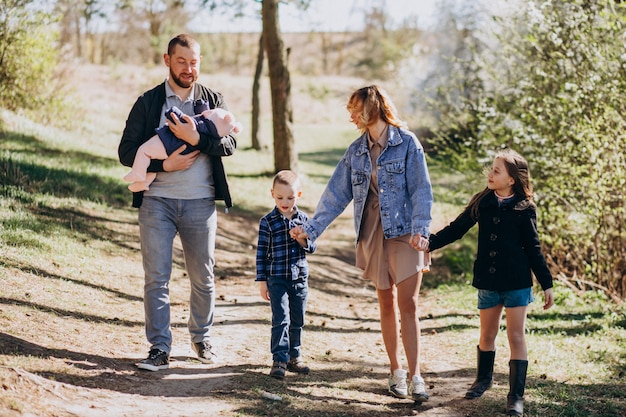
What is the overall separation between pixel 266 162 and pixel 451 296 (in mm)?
11773

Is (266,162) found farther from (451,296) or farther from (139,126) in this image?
(139,126)

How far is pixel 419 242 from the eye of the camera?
5207mm

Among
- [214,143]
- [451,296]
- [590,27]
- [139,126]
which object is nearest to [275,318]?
[214,143]

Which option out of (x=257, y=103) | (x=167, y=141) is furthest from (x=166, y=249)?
(x=257, y=103)

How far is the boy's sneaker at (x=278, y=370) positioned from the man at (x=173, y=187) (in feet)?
2.68

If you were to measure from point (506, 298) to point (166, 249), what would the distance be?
253cm

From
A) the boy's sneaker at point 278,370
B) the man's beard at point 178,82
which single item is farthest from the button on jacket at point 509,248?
the man's beard at point 178,82

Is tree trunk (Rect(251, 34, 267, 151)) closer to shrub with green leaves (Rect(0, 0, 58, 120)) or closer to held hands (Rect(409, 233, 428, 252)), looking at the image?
shrub with green leaves (Rect(0, 0, 58, 120))

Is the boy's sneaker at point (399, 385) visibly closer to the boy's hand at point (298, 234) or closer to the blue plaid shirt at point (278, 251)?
the blue plaid shirt at point (278, 251)

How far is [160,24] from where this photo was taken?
49094 millimetres

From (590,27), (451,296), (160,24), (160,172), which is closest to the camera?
(160,172)

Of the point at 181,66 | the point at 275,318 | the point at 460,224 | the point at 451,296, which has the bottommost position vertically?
the point at 451,296

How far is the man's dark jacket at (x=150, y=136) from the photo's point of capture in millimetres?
5598

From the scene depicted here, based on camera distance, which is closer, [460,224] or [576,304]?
[460,224]
